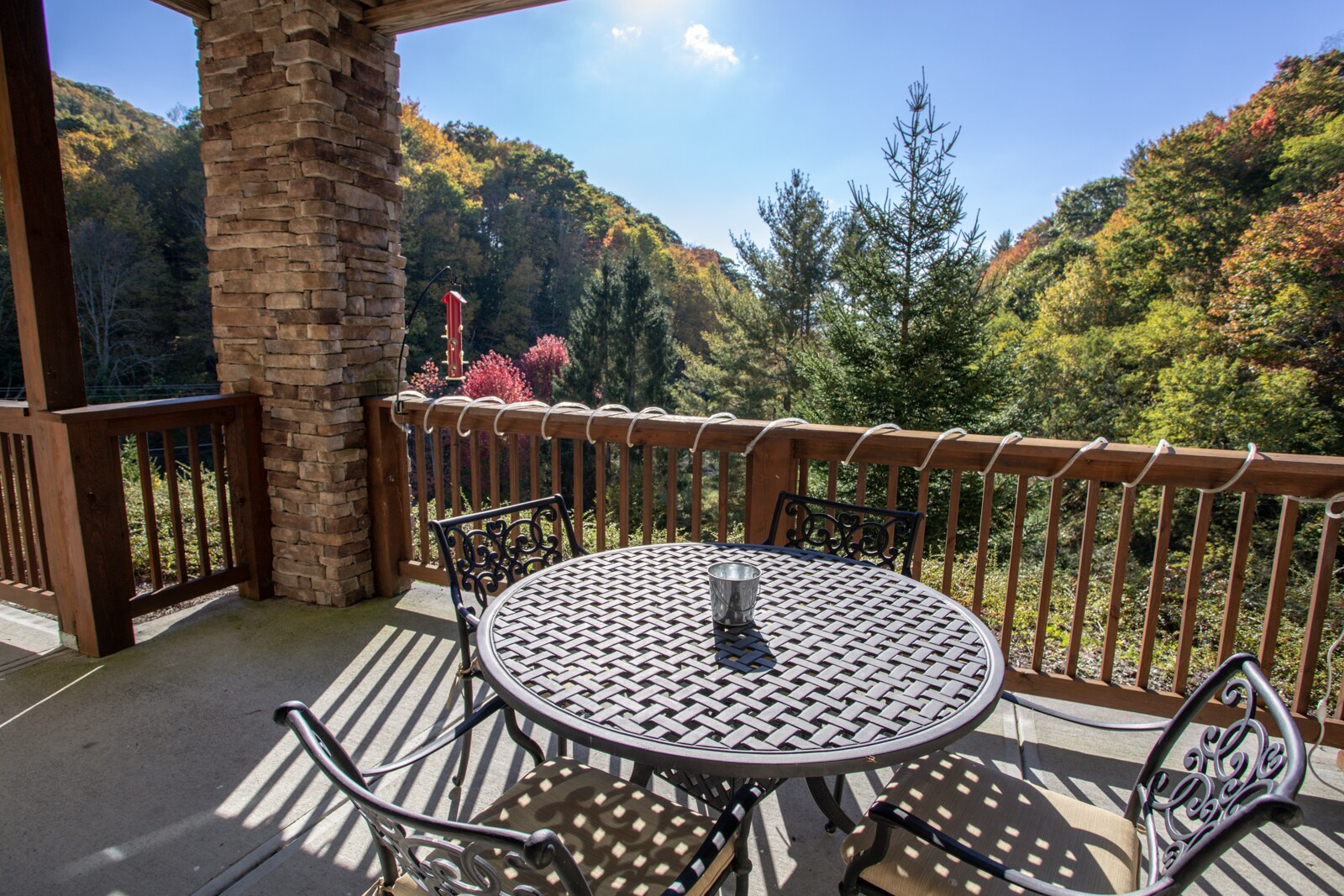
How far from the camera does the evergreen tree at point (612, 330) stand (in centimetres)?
2050

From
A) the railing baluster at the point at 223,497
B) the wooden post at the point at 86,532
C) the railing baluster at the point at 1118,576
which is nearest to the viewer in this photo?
the railing baluster at the point at 1118,576

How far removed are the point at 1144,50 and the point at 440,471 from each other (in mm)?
25514

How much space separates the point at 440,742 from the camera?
1214 mm

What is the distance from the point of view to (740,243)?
826 inches

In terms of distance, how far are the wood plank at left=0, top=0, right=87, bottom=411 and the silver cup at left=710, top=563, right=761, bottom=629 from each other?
2422 mm

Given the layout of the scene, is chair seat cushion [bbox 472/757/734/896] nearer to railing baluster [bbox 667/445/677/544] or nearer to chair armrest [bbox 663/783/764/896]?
chair armrest [bbox 663/783/764/896]

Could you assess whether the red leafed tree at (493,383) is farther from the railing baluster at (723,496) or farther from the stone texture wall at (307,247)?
the railing baluster at (723,496)

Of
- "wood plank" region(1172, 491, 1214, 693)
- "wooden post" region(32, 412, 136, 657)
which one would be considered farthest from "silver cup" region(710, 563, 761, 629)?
"wooden post" region(32, 412, 136, 657)

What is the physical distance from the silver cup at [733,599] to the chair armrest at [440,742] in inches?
17.3

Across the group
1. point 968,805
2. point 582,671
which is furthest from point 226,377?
point 968,805

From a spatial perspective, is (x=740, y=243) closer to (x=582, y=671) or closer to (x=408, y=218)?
(x=408, y=218)

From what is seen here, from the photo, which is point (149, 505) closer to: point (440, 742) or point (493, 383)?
point (440, 742)

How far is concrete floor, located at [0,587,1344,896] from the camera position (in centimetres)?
155

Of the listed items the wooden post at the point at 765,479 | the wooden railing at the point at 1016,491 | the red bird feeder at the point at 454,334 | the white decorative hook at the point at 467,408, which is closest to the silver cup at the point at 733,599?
the wooden railing at the point at 1016,491
